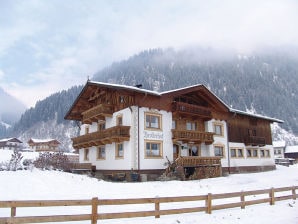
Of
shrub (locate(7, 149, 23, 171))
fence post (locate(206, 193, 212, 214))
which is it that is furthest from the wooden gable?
fence post (locate(206, 193, 212, 214))

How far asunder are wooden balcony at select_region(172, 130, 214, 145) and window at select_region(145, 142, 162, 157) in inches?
72.3

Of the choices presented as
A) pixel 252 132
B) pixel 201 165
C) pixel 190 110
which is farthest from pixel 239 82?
pixel 201 165

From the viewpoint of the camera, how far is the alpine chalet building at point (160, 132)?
2773cm

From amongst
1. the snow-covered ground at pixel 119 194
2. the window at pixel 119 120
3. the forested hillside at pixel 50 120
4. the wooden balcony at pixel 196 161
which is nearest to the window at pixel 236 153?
the wooden balcony at pixel 196 161

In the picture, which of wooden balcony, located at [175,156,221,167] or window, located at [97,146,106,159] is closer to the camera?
wooden balcony, located at [175,156,221,167]

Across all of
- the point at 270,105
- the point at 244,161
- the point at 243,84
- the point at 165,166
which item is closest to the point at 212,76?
the point at 243,84

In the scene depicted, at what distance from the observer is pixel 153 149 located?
28625 millimetres

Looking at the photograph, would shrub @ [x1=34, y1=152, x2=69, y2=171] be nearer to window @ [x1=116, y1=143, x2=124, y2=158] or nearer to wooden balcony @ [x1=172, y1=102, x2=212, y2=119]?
window @ [x1=116, y1=143, x2=124, y2=158]

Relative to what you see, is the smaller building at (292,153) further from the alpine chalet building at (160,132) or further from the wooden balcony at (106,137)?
the wooden balcony at (106,137)

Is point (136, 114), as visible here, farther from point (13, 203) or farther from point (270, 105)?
point (270, 105)

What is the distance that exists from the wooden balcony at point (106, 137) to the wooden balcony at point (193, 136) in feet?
16.3

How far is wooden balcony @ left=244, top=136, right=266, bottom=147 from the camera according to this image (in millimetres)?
38750

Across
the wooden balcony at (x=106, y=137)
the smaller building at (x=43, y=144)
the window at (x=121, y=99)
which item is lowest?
the wooden balcony at (x=106, y=137)

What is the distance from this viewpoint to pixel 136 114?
27984mm
